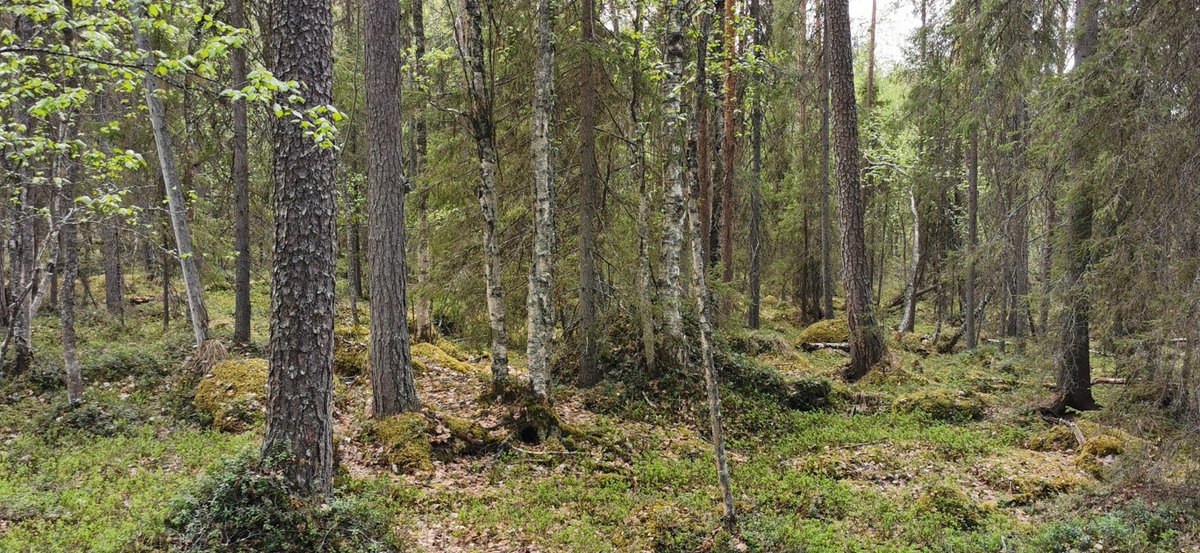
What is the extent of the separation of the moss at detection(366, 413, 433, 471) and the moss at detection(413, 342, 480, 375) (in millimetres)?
3413

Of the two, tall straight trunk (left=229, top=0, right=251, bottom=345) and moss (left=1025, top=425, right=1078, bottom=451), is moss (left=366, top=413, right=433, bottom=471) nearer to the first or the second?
tall straight trunk (left=229, top=0, right=251, bottom=345)

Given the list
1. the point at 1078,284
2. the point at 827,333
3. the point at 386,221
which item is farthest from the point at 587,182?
the point at 827,333

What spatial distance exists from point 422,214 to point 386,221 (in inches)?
181

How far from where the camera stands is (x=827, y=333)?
1722 centimetres

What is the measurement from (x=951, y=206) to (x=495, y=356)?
22.0 meters

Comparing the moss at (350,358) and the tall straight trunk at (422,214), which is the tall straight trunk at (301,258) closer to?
the tall straight trunk at (422,214)

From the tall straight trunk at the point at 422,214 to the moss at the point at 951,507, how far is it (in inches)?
324

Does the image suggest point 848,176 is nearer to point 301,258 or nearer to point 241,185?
point 301,258

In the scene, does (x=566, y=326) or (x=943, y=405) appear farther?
(x=566, y=326)

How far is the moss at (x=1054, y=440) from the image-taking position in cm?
831

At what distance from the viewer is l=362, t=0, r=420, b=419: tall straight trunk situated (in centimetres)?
805

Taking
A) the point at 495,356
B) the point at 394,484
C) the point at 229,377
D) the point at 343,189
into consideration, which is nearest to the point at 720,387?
the point at 495,356

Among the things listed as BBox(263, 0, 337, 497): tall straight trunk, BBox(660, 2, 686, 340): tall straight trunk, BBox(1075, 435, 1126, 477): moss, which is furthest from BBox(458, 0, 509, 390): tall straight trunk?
BBox(1075, 435, 1126, 477): moss

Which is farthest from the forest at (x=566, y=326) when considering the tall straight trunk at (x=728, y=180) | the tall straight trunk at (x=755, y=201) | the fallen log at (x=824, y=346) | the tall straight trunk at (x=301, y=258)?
the tall straight trunk at (x=755, y=201)
